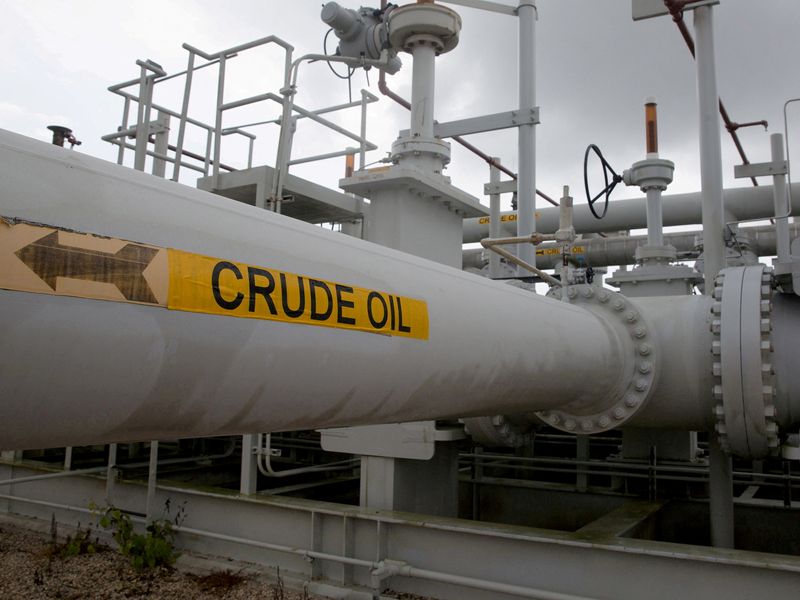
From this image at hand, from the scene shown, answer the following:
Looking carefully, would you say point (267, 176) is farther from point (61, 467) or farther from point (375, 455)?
point (61, 467)

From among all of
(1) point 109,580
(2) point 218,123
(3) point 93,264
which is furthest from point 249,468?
(3) point 93,264

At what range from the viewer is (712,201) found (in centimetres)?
375

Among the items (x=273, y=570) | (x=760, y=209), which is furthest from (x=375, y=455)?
(x=760, y=209)

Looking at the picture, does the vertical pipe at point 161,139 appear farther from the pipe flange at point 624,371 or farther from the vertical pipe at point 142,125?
the pipe flange at point 624,371

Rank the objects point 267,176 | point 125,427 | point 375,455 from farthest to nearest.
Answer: point 267,176 < point 375,455 < point 125,427

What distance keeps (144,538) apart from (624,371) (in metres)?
3.19

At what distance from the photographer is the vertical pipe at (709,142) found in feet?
12.0

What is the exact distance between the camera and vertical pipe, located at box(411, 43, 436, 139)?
14.2ft

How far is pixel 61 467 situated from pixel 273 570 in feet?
8.70

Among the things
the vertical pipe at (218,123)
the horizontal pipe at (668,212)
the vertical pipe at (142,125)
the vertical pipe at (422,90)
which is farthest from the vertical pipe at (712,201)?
the horizontal pipe at (668,212)

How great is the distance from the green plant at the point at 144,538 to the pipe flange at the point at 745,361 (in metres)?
3.29

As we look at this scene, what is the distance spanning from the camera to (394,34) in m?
4.38

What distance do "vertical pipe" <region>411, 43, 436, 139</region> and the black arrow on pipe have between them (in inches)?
133

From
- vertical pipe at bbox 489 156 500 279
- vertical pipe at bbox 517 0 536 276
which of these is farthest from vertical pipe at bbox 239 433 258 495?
vertical pipe at bbox 489 156 500 279
